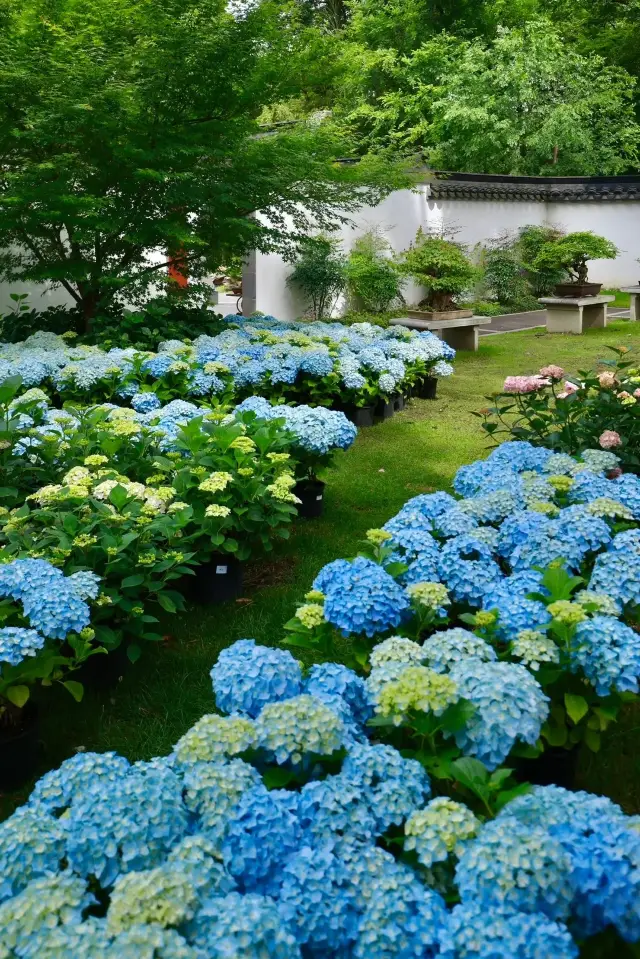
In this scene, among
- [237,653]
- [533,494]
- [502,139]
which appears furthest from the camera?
[502,139]

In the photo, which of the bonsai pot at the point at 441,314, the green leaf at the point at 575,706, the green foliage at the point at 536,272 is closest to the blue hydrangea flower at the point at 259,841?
the green leaf at the point at 575,706

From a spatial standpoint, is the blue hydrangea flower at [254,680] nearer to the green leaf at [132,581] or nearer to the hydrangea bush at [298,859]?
the hydrangea bush at [298,859]

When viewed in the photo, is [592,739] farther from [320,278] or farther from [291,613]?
[320,278]

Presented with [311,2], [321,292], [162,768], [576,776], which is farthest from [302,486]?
[311,2]

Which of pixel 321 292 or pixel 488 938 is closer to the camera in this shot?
pixel 488 938

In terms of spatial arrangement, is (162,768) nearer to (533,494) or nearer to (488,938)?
(488,938)

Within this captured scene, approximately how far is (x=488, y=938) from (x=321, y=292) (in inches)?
427

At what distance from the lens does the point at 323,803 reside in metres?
1.44

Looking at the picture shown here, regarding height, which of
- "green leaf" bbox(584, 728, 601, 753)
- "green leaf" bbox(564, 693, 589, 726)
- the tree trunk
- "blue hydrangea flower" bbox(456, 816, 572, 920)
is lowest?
"green leaf" bbox(584, 728, 601, 753)

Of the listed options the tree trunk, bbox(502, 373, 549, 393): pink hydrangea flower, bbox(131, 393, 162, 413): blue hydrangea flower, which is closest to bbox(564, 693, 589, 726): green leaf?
bbox(502, 373, 549, 393): pink hydrangea flower

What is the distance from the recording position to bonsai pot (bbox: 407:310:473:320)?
30.6 feet

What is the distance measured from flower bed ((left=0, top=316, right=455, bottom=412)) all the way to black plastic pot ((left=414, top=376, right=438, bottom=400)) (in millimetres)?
609

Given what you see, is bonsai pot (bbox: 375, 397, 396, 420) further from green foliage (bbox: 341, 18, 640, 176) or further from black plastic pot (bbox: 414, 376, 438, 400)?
green foliage (bbox: 341, 18, 640, 176)

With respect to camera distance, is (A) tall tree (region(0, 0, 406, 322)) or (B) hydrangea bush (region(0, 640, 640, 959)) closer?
(B) hydrangea bush (region(0, 640, 640, 959))
